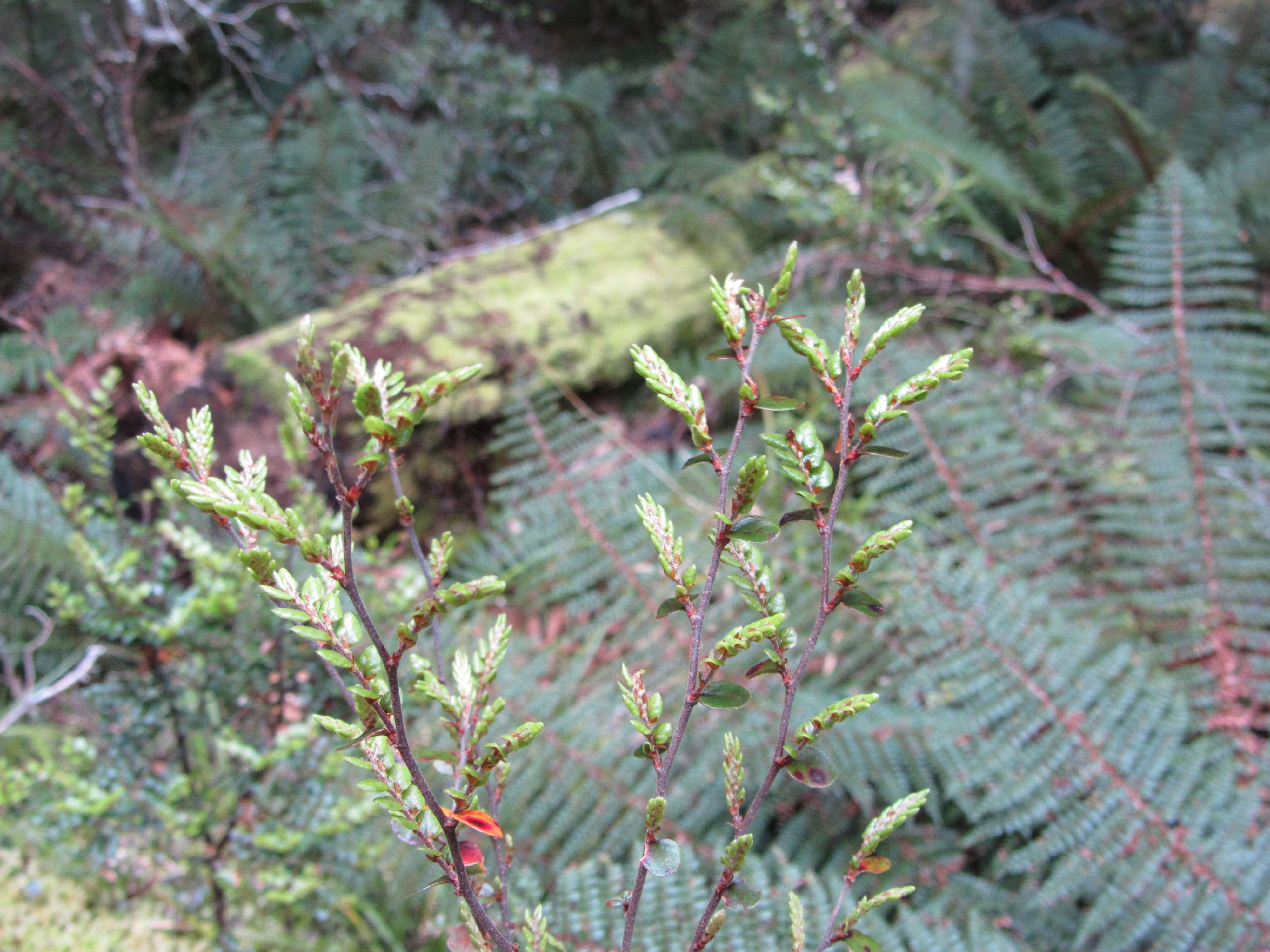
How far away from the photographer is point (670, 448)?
8.17 ft

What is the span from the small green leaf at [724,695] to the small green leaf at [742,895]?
0.35 ft

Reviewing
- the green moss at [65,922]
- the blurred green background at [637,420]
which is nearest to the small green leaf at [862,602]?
the blurred green background at [637,420]

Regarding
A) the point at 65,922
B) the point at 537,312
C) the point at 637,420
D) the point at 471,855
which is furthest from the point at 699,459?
the point at 537,312

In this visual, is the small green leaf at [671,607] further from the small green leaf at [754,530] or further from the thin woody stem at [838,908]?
the thin woody stem at [838,908]

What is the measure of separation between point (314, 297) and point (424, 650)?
209cm

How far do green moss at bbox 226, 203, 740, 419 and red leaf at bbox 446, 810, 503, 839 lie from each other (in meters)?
1.89

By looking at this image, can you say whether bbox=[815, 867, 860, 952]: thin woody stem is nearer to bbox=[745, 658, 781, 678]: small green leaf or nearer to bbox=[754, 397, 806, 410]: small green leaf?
bbox=[745, 658, 781, 678]: small green leaf

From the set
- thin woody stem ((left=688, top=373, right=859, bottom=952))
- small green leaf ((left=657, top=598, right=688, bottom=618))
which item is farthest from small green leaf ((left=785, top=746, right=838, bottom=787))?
small green leaf ((left=657, top=598, right=688, bottom=618))

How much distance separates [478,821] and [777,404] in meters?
0.27

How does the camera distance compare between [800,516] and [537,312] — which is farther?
[537,312]

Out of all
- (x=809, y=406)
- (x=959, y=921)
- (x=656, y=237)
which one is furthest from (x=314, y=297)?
(x=959, y=921)

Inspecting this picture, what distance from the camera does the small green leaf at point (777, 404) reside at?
16.7 inches

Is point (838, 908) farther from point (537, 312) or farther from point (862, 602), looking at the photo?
point (537, 312)

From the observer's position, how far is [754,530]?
43cm
